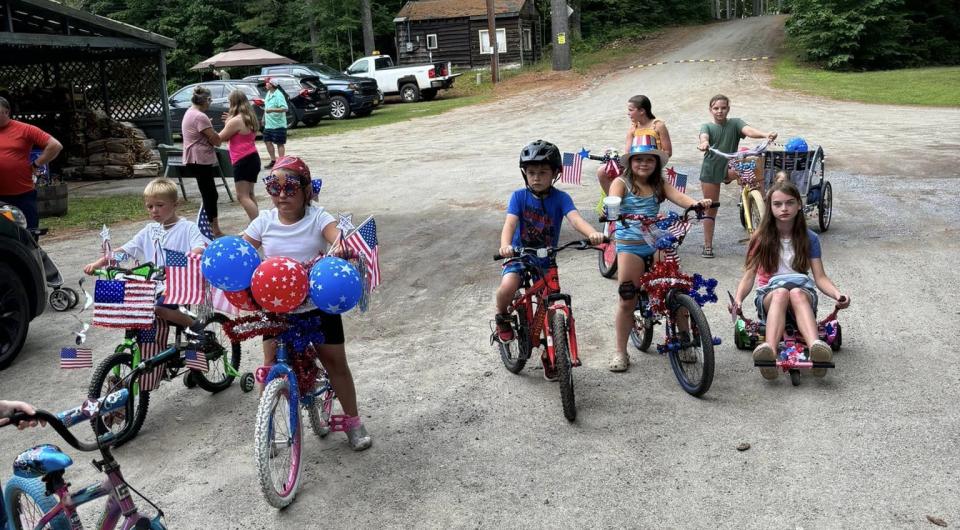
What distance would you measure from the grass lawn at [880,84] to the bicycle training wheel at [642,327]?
20620 millimetres

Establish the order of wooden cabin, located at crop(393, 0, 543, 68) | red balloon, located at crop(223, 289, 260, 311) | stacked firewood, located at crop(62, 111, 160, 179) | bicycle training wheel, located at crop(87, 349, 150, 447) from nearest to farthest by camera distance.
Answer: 1. red balloon, located at crop(223, 289, 260, 311)
2. bicycle training wheel, located at crop(87, 349, 150, 447)
3. stacked firewood, located at crop(62, 111, 160, 179)
4. wooden cabin, located at crop(393, 0, 543, 68)

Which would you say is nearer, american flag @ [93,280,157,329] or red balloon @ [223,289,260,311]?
A: red balloon @ [223,289,260,311]

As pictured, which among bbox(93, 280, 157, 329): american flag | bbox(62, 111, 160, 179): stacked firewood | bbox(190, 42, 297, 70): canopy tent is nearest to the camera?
bbox(93, 280, 157, 329): american flag

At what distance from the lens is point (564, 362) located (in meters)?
4.93

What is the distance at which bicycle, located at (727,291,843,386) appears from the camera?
534 cm

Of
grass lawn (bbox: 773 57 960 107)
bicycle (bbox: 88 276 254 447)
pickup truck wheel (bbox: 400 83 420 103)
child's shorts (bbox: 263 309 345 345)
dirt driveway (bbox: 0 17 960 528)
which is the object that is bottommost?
dirt driveway (bbox: 0 17 960 528)

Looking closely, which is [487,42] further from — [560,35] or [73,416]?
[73,416]

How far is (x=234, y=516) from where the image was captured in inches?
165

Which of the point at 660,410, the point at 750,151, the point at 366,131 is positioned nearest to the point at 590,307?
the point at 660,410

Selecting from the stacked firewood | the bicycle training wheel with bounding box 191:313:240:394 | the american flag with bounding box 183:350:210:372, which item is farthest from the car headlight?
the stacked firewood

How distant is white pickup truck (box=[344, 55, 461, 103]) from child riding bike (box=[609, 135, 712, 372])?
28509mm

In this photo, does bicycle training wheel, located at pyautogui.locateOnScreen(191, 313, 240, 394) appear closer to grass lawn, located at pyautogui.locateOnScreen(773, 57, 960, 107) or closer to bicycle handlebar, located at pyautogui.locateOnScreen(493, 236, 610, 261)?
bicycle handlebar, located at pyautogui.locateOnScreen(493, 236, 610, 261)

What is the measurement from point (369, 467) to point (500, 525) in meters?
0.98

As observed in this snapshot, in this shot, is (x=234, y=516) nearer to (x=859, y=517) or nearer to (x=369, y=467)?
(x=369, y=467)
